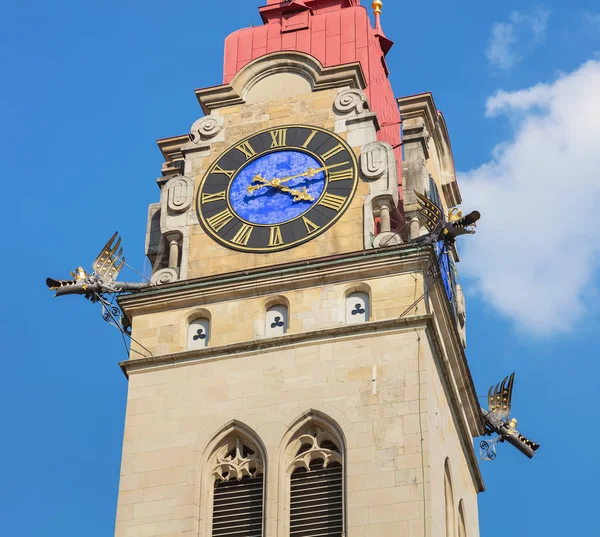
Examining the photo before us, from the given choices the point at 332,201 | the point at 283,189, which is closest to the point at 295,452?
the point at 332,201

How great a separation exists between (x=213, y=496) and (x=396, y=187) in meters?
6.81

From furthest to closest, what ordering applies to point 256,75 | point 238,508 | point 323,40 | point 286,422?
point 323,40, point 256,75, point 286,422, point 238,508

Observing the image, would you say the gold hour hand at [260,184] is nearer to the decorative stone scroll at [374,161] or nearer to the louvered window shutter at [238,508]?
the decorative stone scroll at [374,161]

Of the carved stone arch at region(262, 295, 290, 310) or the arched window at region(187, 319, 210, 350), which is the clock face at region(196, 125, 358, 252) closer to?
the carved stone arch at region(262, 295, 290, 310)

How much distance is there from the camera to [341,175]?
37719 millimetres

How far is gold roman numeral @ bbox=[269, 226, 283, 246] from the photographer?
1462 inches

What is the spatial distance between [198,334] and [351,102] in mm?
5497

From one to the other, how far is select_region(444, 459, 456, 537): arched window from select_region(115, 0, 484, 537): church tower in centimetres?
7

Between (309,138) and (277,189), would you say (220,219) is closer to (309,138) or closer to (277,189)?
(277,189)

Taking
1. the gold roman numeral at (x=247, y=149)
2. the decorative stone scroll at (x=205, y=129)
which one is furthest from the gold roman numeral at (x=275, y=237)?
the decorative stone scroll at (x=205, y=129)

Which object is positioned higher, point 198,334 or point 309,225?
point 309,225

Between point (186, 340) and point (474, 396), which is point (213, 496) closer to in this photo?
point (186, 340)

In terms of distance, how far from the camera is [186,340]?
36.6 metres

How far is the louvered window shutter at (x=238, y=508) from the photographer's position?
3391 cm
